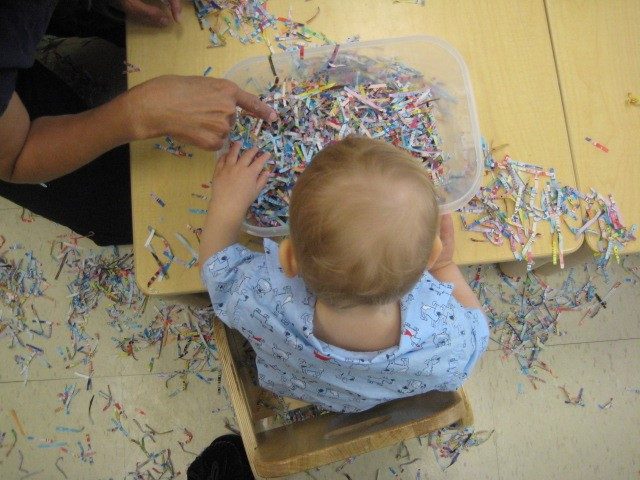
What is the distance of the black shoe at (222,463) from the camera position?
4.80ft

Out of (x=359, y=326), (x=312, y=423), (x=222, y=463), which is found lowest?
(x=222, y=463)

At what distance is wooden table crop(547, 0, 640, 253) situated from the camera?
97 cm

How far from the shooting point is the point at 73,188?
4.01 ft

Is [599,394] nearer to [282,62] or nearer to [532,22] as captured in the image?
[532,22]

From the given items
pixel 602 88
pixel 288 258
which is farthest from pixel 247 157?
pixel 602 88

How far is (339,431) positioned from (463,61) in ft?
2.48

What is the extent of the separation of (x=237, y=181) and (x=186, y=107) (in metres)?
0.16

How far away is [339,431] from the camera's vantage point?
999 millimetres

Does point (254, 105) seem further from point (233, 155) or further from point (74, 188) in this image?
point (74, 188)

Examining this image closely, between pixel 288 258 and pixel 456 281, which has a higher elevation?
pixel 288 258

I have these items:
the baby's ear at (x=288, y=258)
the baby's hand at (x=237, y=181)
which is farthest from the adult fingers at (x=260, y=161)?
the baby's ear at (x=288, y=258)

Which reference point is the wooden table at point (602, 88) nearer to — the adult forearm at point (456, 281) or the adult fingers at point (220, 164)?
the adult forearm at point (456, 281)

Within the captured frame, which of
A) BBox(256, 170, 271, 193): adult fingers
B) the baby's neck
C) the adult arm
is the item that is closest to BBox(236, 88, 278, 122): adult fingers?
the adult arm

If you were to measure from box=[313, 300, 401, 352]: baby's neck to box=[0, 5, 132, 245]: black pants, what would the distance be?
2.34 ft
